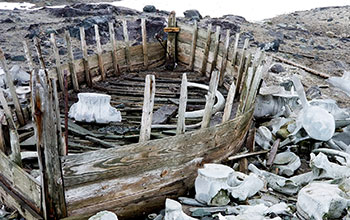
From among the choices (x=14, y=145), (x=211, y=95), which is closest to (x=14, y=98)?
(x=14, y=145)

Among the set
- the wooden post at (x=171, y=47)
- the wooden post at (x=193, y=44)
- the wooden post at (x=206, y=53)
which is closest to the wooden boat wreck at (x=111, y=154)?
the wooden post at (x=206, y=53)

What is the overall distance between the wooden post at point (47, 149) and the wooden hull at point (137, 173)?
3.7 inches

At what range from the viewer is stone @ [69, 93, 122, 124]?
4.86 meters

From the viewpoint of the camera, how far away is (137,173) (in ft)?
11.8

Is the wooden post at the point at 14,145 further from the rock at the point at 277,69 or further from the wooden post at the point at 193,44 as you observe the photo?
the rock at the point at 277,69

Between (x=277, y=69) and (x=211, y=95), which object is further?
(x=277, y=69)

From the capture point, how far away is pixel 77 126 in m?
4.93

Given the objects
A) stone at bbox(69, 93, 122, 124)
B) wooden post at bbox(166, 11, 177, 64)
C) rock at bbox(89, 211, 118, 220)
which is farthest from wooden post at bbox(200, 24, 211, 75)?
rock at bbox(89, 211, 118, 220)

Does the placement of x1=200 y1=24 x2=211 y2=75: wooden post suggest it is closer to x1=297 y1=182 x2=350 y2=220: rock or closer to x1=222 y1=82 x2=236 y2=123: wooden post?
x1=222 y1=82 x2=236 y2=123: wooden post

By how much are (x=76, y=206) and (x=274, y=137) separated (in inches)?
155

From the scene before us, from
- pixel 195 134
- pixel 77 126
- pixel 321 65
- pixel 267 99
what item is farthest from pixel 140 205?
pixel 321 65

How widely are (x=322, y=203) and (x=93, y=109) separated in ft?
10.6

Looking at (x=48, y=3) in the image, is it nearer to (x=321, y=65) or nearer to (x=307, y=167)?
(x=321, y=65)

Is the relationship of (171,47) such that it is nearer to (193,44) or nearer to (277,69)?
(193,44)
